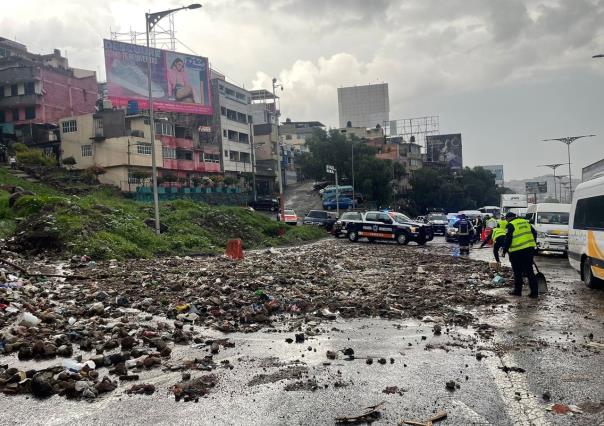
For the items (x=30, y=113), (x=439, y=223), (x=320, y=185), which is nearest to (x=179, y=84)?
(x=30, y=113)

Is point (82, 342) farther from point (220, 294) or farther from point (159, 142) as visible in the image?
point (159, 142)

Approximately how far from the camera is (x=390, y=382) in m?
5.43

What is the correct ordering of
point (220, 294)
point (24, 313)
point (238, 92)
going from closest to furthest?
point (24, 313)
point (220, 294)
point (238, 92)

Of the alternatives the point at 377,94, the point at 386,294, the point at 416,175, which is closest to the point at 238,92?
the point at 416,175

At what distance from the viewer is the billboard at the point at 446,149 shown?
9956 cm

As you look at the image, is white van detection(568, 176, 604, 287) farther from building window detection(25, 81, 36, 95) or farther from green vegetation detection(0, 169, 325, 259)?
building window detection(25, 81, 36, 95)

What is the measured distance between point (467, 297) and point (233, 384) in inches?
257

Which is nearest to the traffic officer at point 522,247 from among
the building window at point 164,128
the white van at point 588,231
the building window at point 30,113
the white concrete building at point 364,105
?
the white van at point 588,231

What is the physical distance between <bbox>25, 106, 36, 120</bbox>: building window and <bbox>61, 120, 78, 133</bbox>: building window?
554 cm

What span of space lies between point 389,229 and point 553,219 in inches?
345

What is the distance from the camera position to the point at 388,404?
481 centimetres

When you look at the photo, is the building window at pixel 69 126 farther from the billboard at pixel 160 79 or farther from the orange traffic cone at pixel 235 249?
the orange traffic cone at pixel 235 249

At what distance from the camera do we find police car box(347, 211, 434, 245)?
27031 mm

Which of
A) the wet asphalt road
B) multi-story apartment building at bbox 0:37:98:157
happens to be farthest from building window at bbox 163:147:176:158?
the wet asphalt road
